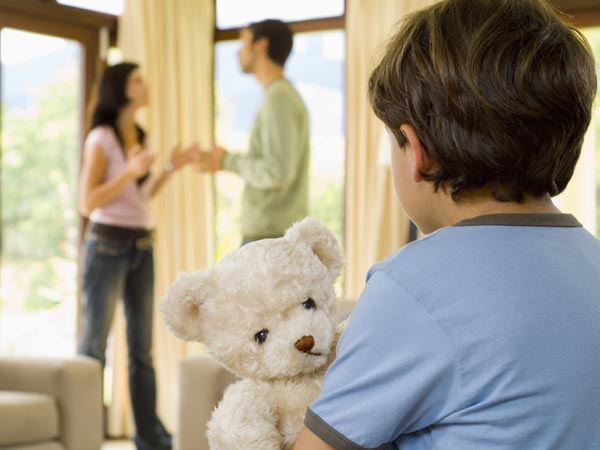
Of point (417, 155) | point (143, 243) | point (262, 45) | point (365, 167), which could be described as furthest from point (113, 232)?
point (417, 155)

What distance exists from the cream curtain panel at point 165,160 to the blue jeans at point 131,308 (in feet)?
1.70

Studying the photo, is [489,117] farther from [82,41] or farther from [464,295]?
[82,41]

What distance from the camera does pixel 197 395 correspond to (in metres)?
2.52

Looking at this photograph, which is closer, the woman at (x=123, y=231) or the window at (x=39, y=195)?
the woman at (x=123, y=231)

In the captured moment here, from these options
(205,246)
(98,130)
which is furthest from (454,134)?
(205,246)

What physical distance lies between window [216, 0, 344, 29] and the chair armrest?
86.2 inches

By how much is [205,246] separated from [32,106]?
3.55 ft

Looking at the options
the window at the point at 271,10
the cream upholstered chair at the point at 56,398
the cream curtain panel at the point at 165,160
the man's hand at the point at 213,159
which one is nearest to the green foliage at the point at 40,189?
the cream curtain panel at the point at 165,160

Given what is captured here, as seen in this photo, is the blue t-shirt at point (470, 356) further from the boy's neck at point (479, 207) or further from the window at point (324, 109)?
the window at point (324, 109)

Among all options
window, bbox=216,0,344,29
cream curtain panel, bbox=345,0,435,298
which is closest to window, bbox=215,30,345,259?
window, bbox=216,0,344,29

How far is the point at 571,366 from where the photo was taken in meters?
0.74

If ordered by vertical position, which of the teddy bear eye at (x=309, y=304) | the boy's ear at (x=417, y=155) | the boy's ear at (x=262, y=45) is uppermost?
the boy's ear at (x=262, y=45)

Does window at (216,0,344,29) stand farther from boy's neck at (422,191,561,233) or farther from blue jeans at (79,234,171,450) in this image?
boy's neck at (422,191,561,233)

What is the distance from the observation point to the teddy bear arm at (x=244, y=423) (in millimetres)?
961
